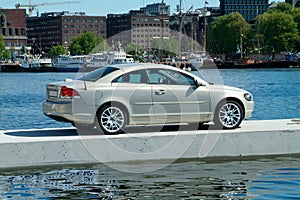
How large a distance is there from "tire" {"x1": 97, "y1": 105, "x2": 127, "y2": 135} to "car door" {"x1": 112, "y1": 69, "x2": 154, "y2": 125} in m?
0.21

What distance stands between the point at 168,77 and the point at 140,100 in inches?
38.9

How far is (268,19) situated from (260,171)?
183m

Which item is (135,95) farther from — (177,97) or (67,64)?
(67,64)

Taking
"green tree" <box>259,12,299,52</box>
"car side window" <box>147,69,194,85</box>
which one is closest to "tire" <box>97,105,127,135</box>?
"car side window" <box>147,69,194,85</box>

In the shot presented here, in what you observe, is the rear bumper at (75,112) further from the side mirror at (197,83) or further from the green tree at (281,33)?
the green tree at (281,33)

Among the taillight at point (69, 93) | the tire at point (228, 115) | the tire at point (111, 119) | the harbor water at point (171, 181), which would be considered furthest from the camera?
the tire at point (228, 115)

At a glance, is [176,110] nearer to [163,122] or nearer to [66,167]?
[163,122]

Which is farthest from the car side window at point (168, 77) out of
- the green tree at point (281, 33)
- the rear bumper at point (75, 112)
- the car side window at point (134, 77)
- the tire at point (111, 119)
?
the green tree at point (281, 33)

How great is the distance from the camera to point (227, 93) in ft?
58.1

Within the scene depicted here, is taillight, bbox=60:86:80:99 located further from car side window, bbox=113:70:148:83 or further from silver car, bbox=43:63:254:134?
car side window, bbox=113:70:148:83

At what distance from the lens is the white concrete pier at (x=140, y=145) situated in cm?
1616

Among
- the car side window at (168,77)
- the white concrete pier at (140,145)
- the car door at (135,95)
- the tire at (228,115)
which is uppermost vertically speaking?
the car side window at (168,77)

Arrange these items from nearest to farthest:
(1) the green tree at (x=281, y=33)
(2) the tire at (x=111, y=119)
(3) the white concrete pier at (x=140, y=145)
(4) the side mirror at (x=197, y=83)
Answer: (3) the white concrete pier at (x=140, y=145) → (2) the tire at (x=111, y=119) → (4) the side mirror at (x=197, y=83) → (1) the green tree at (x=281, y=33)

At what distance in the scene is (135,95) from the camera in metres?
17.0
